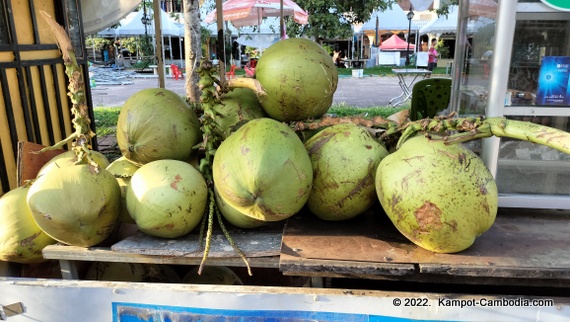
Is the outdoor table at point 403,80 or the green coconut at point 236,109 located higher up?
the green coconut at point 236,109

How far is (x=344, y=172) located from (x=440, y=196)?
1.17ft

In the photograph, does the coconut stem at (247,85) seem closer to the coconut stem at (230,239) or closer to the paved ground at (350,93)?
the coconut stem at (230,239)

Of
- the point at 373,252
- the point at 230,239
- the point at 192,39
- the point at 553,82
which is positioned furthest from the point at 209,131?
the point at 192,39

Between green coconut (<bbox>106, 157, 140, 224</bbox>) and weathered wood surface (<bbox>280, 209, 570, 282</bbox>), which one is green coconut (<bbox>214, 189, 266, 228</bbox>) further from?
green coconut (<bbox>106, 157, 140, 224</bbox>)

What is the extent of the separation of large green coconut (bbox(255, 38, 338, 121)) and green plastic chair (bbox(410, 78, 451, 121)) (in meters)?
2.30

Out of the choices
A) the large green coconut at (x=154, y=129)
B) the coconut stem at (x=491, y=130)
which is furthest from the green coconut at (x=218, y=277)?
the coconut stem at (x=491, y=130)

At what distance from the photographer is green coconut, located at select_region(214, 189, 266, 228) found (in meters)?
1.66

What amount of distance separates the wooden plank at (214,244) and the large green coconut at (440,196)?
18.6 inches

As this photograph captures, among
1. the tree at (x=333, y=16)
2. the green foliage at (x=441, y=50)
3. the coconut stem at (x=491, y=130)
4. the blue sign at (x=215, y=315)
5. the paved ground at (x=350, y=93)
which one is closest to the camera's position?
the coconut stem at (x=491, y=130)

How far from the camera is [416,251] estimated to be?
1.48 meters

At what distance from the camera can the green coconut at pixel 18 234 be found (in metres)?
1.79

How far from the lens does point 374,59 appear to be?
87.2 ft

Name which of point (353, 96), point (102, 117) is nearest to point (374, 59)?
point (353, 96)

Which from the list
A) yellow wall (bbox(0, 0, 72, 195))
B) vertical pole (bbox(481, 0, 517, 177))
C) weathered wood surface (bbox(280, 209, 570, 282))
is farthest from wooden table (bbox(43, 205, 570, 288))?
yellow wall (bbox(0, 0, 72, 195))
